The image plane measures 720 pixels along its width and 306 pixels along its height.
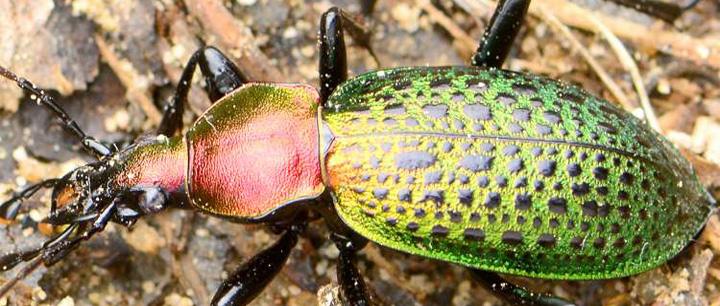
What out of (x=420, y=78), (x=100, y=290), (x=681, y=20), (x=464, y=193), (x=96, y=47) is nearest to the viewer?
(x=464, y=193)

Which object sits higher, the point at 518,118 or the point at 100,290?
the point at 518,118

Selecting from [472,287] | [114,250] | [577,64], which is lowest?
[472,287]

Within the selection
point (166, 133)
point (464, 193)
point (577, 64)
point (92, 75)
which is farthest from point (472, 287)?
point (92, 75)

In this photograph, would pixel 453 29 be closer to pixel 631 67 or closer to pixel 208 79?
pixel 631 67

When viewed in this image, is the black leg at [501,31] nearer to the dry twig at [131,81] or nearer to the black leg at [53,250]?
the dry twig at [131,81]

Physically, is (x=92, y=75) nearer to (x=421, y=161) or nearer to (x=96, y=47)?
(x=96, y=47)

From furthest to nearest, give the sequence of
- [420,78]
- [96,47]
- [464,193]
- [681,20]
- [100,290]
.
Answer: [681,20] → [96,47] → [100,290] → [420,78] → [464,193]

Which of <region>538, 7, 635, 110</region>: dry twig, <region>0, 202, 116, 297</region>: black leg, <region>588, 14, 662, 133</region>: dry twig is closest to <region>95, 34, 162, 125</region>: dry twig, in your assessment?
<region>0, 202, 116, 297</region>: black leg
